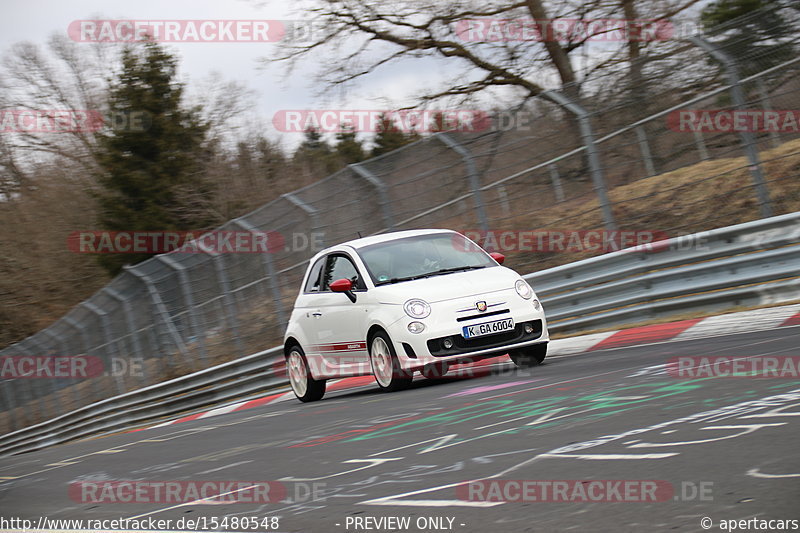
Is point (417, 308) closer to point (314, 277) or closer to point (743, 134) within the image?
point (314, 277)

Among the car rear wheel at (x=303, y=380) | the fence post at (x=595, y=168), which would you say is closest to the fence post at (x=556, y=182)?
the fence post at (x=595, y=168)

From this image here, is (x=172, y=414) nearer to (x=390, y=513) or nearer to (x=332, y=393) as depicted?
(x=332, y=393)

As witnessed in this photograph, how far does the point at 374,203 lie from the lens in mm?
15445

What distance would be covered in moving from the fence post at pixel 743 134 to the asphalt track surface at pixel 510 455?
267 centimetres

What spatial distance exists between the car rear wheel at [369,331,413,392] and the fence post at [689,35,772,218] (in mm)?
4436

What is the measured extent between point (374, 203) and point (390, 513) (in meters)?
11.0

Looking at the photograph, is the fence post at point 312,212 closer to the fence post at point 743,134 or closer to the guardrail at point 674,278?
the guardrail at point 674,278

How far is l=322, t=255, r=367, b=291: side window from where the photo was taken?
1120 centimetres

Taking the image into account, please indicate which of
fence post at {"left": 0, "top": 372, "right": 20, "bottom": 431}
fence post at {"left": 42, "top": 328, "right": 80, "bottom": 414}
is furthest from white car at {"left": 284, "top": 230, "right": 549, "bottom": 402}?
fence post at {"left": 0, "top": 372, "right": 20, "bottom": 431}

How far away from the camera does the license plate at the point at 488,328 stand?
10.0 meters

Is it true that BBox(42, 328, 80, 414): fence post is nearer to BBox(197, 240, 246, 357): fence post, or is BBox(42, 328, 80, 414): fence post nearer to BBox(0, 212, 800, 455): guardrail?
BBox(197, 240, 246, 357): fence post

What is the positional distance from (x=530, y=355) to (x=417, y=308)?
59.7 inches

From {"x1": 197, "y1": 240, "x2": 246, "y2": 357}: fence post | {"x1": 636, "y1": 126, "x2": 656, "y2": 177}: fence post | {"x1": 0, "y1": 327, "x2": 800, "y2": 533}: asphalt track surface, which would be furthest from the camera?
{"x1": 197, "y1": 240, "x2": 246, "y2": 357}: fence post

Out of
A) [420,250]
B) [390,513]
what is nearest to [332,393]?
[420,250]
